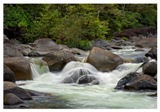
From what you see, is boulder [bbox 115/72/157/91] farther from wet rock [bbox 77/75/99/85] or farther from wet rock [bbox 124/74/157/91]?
wet rock [bbox 77/75/99/85]

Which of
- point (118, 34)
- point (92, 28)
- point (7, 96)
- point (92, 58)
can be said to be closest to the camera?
point (7, 96)

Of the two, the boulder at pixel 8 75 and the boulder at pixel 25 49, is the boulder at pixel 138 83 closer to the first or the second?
the boulder at pixel 8 75

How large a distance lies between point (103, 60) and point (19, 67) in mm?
1987

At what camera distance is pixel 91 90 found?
270 inches

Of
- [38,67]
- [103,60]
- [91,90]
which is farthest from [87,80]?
[38,67]

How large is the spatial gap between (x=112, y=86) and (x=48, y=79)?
141cm

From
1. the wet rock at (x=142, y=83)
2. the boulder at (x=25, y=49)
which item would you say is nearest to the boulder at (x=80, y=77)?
the wet rock at (x=142, y=83)

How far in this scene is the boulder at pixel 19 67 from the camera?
7.48 metres

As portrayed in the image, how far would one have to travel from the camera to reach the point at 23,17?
1458 cm

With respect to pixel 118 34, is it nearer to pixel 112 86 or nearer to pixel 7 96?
pixel 112 86

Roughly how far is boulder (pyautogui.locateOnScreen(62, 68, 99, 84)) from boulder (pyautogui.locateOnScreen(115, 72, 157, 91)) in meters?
0.73

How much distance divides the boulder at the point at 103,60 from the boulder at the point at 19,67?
5.15 ft

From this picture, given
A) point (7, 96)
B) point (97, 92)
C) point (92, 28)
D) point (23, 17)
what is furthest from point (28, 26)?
point (7, 96)

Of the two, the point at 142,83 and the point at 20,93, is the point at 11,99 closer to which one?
the point at 20,93
